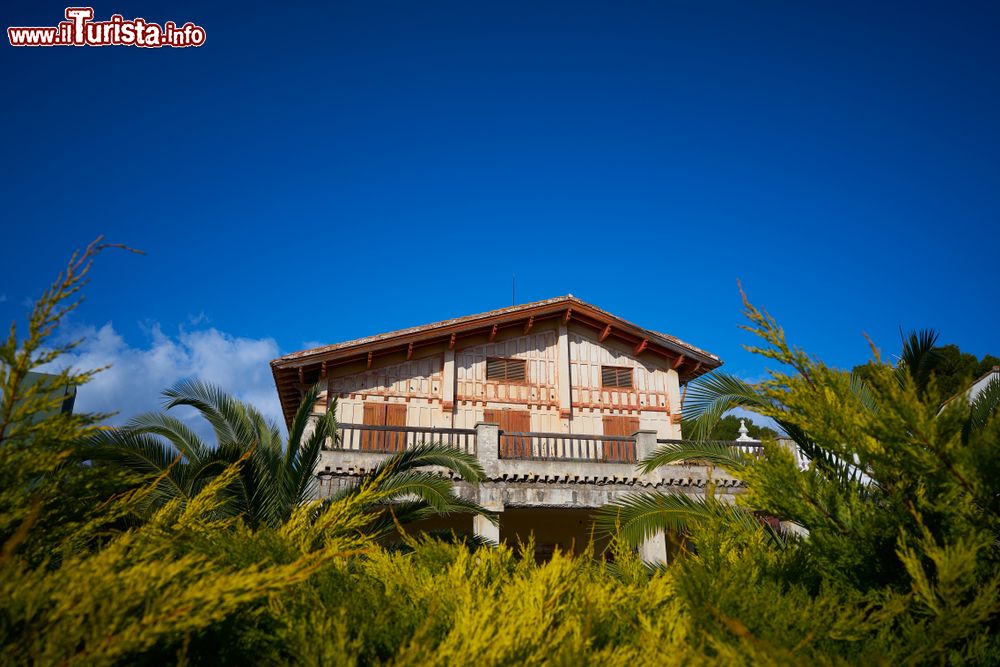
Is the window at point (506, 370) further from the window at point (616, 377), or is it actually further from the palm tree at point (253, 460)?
the palm tree at point (253, 460)

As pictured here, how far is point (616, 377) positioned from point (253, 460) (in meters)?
14.1

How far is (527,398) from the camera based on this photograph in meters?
20.6

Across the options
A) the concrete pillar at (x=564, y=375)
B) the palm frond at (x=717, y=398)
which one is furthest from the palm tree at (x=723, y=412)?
the concrete pillar at (x=564, y=375)

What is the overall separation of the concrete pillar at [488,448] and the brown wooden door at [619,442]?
2853 mm

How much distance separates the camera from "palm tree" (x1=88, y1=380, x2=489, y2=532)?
9344 mm

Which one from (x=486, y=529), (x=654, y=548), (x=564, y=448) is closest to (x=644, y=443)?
(x=564, y=448)

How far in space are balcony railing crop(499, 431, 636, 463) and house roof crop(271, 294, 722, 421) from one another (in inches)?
176

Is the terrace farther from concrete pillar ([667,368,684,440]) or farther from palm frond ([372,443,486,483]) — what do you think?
concrete pillar ([667,368,684,440])

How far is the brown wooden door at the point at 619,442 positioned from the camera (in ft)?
55.0

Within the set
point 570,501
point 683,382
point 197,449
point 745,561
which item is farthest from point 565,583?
point 683,382

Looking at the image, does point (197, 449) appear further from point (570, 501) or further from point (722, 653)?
point (722, 653)

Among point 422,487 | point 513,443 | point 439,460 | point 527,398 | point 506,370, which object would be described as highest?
point 506,370

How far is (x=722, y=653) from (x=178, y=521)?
3.46 meters

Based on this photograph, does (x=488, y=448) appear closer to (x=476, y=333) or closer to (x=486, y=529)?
(x=486, y=529)
